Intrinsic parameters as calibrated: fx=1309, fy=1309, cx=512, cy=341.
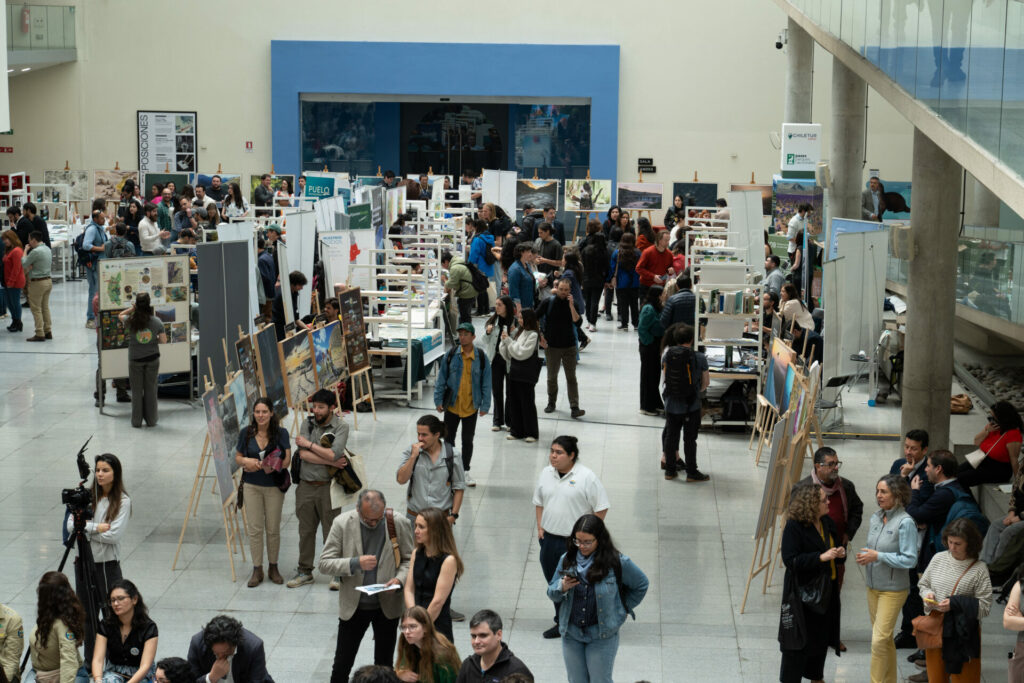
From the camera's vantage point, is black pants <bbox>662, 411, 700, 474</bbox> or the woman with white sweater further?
black pants <bbox>662, 411, 700, 474</bbox>

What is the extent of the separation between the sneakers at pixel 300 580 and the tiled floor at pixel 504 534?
90 mm

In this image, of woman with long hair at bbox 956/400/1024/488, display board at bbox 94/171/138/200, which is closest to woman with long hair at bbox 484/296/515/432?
woman with long hair at bbox 956/400/1024/488

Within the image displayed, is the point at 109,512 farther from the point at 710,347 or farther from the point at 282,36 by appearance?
the point at 282,36

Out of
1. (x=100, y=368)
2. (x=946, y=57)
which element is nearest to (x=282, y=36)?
(x=100, y=368)

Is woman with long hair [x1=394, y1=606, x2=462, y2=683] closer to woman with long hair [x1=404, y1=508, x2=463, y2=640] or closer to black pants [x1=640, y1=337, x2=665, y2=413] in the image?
woman with long hair [x1=404, y1=508, x2=463, y2=640]

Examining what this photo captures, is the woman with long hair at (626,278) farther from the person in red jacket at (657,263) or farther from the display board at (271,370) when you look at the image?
the display board at (271,370)

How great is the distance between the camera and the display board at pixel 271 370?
12.0m

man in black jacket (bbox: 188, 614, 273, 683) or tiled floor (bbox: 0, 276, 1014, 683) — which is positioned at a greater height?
man in black jacket (bbox: 188, 614, 273, 683)

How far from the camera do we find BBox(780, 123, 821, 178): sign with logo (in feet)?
75.5

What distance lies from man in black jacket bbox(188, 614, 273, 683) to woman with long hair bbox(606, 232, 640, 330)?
1297cm

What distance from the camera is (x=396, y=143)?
119 ft

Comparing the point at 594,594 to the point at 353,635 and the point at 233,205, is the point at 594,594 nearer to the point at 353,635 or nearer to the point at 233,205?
the point at 353,635

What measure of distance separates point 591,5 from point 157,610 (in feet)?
84.9

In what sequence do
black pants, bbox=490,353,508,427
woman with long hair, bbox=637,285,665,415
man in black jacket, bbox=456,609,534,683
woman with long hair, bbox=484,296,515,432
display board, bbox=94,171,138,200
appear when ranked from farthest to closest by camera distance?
1. display board, bbox=94,171,138,200
2. woman with long hair, bbox=637,285,665,415
3. black pants, bbox=490,353,508,427
4. woman with long hair, bbox=484,296,515,432
5. man in black jacket, bbox=456,609,534,683
